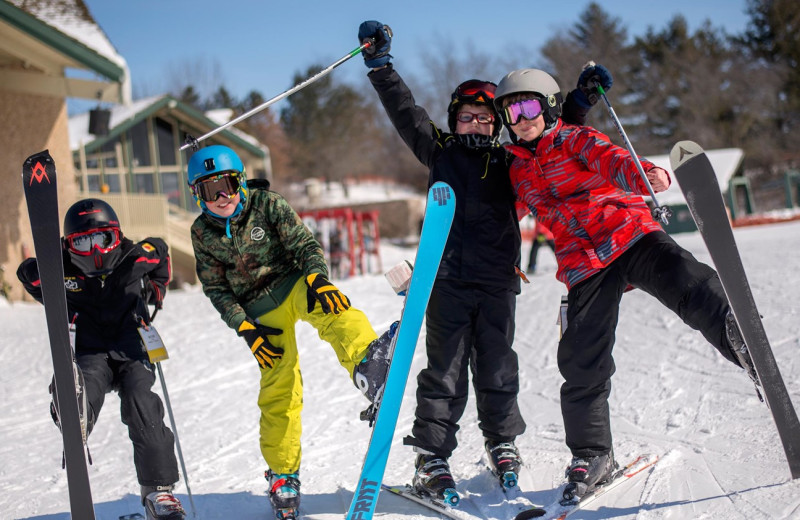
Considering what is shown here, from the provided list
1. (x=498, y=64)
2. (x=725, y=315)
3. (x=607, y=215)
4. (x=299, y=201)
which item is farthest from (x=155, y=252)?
(x=299, y=201)

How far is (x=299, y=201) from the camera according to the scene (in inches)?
1580

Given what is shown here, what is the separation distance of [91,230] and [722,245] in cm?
270

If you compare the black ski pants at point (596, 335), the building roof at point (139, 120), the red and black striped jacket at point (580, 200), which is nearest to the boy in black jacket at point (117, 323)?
the black ski pants at point (596, 335)

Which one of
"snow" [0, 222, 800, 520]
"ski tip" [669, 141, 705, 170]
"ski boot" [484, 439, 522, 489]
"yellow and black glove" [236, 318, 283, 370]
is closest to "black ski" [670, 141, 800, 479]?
"ski tip" [669, 141, 705, 170]

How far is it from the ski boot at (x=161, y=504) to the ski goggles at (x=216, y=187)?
1.31 meters

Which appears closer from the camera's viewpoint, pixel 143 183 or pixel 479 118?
pixel 479 118

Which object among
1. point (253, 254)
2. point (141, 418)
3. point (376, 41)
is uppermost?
point (376, 41)

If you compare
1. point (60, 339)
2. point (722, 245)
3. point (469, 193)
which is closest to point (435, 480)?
point (469, 193)

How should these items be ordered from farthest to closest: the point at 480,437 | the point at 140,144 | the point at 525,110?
the point at 140,144
the point at 480,437
the point at 525,110

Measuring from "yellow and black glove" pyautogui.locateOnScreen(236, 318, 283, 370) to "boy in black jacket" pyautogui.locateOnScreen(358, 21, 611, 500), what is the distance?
687 mm

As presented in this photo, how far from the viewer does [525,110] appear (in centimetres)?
294

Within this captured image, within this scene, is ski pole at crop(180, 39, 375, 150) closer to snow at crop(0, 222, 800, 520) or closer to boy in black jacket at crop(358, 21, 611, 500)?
boy in black jacket at crop(358, 21, 611, 500)

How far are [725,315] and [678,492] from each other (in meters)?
0.81

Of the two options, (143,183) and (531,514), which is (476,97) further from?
(143,183)
